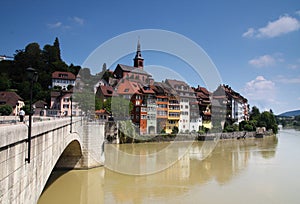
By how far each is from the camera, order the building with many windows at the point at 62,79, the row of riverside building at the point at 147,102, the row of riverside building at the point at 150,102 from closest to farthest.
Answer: the row of riverside building at the point at 147,102, the row of riverside building at the point at 150,102, the building with many windows at the point at 62,79

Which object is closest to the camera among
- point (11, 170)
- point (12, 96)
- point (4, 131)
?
point (4, 131)

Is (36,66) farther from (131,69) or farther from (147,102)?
(147,102)

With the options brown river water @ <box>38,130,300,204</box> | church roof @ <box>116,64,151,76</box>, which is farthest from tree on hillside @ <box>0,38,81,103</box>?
brown river water @ <box>38,130,300,204</box>

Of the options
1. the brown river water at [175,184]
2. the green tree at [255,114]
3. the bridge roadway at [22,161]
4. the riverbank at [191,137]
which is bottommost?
the brown river water at [175,184]

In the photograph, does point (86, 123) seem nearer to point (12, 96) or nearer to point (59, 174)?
point (59, 174)

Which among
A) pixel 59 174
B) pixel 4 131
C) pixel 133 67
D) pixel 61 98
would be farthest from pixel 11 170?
pixel 133 67

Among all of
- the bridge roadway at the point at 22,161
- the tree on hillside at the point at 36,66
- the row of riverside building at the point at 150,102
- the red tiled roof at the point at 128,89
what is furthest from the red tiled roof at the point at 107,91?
the bridge roadway at the point at 22,161

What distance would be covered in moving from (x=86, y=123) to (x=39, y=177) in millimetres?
15629

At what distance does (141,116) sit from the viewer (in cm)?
5259

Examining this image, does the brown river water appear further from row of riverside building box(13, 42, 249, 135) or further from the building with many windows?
the building with many windows

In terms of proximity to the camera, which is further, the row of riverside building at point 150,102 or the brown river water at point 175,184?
the row of riverside building at point 150,102

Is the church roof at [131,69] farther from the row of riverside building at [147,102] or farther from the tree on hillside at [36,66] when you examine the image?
the tree on hillside at [36,66]

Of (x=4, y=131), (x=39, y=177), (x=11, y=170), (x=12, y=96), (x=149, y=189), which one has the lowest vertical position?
(x=149, y=189)

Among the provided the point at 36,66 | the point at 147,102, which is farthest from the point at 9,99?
the point at 36,66
